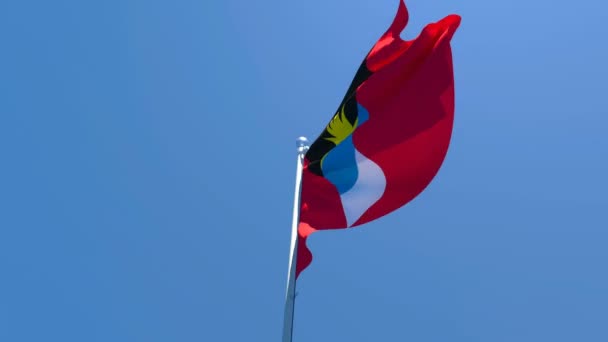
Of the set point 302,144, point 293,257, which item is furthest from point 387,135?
point 293,257

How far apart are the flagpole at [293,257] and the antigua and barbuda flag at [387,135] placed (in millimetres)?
244

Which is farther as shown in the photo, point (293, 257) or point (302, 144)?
point (302, 144)

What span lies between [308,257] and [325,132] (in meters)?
1.73

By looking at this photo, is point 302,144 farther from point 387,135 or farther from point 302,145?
point 387,135

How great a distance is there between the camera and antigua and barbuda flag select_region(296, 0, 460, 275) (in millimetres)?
7613

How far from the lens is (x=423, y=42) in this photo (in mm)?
7738

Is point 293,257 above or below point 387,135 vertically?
below

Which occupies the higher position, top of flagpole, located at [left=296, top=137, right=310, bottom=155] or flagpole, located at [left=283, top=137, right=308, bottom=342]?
top of flagpole, located at [left=296, top=137, right=310, bottom=155]

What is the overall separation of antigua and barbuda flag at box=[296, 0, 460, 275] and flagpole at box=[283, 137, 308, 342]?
244mm

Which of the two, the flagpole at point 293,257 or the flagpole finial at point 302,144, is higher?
the flagpole finial at point 302,144

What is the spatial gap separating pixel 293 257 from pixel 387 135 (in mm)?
2280

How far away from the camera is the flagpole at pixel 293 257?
621 cm

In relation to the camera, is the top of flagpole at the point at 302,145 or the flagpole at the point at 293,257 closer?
the flagpole at the point at 293,257

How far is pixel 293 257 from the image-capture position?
21.6 feet
